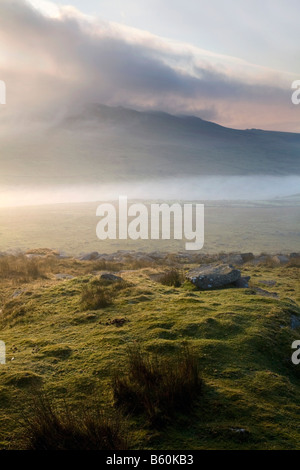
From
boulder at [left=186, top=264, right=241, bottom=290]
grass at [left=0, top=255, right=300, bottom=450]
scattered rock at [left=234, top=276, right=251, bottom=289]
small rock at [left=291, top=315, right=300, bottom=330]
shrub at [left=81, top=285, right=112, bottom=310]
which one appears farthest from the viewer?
scattered rock at [left=234, top=276, right=251, bottom=289]

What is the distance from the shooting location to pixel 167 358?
19.7 ft

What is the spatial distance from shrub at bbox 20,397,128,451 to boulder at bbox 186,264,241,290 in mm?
8113

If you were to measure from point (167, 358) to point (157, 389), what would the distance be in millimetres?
1260

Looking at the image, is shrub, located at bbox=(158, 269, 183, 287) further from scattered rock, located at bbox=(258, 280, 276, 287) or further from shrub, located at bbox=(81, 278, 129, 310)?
scattered rock, located at bbox=(258, 280, 276, 287)

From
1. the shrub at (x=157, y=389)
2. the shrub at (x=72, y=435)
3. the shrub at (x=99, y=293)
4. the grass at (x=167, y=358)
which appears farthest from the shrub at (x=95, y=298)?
the shrub at (x=72, y=435)

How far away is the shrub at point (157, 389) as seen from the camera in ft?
14.9

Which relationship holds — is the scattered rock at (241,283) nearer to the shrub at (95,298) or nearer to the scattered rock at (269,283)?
the shrub at (95,298)

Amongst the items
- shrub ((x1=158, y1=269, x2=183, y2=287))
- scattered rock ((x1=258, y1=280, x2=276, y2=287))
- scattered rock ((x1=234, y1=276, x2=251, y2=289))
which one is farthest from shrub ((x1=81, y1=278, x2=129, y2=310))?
scattered rock ((x1=258, y1=280, x2=276, y2=287))

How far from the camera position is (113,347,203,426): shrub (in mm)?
4543

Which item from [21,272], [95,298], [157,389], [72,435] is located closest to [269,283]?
[95,298]

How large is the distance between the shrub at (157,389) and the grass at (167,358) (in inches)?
1.3

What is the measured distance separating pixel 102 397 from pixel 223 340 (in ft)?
9.24

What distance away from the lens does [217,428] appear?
4.29m
